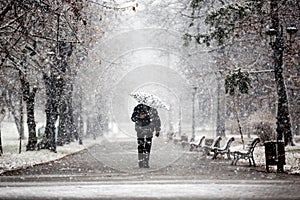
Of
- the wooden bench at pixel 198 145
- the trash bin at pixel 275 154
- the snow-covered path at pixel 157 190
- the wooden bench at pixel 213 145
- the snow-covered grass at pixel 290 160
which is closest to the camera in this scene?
the snow-covered path at pixel 157 190

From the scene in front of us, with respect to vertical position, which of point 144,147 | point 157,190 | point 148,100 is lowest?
point 157,190

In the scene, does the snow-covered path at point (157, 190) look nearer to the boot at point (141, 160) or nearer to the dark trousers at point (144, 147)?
the dark trousers at point (144, 147)

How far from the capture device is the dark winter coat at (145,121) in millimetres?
17047

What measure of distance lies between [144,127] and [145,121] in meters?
0.24

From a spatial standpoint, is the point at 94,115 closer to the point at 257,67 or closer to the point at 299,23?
the point at 257,67

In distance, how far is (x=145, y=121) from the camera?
17250mm

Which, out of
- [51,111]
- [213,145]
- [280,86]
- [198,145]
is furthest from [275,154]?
[51,111]

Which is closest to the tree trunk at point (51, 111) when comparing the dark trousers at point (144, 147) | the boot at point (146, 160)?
the boot at point (146, 160)

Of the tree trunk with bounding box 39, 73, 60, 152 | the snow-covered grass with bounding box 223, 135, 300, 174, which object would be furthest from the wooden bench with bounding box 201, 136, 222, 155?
the tree trunk with bounding box 39, 73, 60, 152

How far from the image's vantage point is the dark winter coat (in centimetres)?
1705

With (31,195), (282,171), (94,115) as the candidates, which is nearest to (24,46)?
(282,171)

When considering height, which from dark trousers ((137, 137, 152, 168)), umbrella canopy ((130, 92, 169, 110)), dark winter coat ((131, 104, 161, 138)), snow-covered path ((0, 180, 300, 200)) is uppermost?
umbrella canopy ((130, 92, 169, 110))

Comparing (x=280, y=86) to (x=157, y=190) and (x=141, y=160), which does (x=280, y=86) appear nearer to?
(x=141, y=160)

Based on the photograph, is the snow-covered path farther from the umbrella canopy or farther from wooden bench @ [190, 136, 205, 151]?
wooden bench @ [190, 136, 205, 151]
